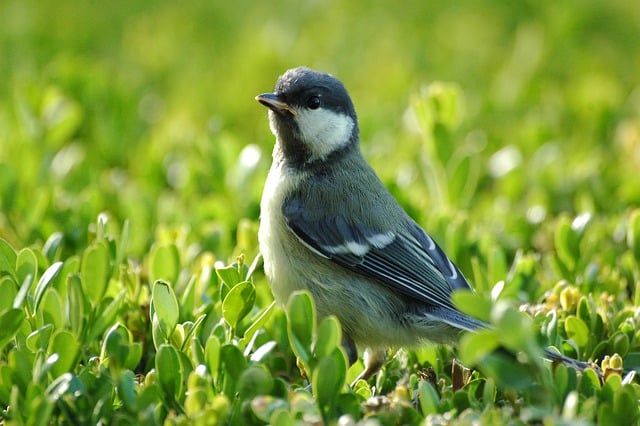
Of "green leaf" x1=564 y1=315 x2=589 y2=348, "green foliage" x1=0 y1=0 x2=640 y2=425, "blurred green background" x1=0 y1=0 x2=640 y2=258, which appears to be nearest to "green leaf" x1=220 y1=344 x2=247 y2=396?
"green foliage" x1=0 y1=0 x2=640 y2=425

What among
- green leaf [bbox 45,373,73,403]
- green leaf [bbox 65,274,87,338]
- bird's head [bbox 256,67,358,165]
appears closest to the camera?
green leaf [bbox 45,373,73,403]

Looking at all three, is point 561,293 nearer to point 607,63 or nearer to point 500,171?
point 500,171

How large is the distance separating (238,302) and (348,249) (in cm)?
63

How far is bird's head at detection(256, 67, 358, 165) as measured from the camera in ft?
10.7

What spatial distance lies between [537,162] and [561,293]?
1342 millimetres

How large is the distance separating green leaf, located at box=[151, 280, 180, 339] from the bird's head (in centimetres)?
100

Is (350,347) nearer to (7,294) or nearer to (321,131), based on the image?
(321,131)

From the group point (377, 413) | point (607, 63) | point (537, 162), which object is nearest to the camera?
point (377, 413)

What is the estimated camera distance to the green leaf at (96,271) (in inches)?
96.9

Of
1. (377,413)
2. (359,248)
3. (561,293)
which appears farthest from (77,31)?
(377,413)

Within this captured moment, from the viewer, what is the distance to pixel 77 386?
2.11 meters

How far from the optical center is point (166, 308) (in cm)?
242

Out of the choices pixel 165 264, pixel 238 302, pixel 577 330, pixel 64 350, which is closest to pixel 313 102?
pixel 165 264

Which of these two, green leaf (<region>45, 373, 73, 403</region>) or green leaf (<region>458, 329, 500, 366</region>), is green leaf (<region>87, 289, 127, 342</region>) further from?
green leaf (<region>458, 329, 500, 366</region>)
